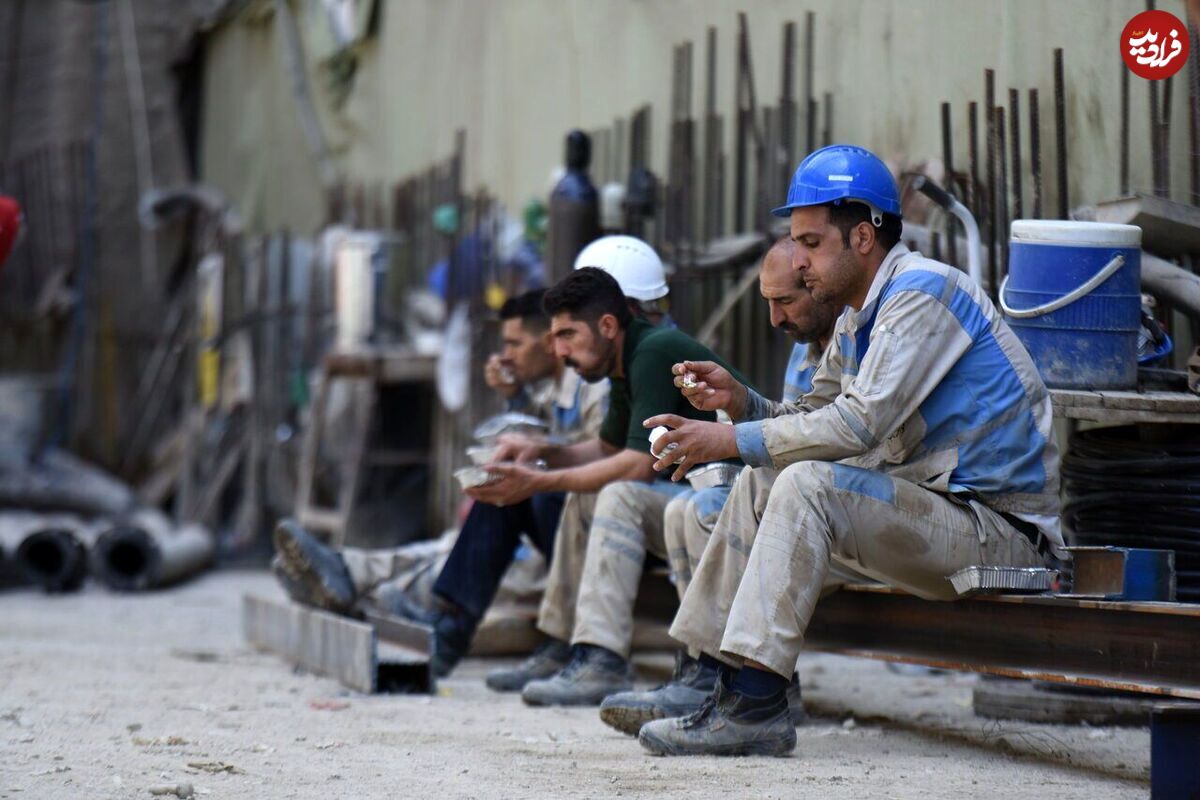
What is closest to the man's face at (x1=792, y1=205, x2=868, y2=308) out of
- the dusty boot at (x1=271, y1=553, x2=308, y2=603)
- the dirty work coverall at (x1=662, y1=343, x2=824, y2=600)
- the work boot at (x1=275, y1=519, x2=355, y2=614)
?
the dirty work coverall at (x1=662, y1=343, x2=824, y2=600)

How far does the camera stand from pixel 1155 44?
4.79m

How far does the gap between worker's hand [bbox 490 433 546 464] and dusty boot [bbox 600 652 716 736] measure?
113cm

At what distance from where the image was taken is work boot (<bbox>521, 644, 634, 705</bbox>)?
16.8ft

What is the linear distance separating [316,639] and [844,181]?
279 centimetres

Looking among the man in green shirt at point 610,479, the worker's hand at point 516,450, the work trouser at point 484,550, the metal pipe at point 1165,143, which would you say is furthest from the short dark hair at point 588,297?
the metal pipe at point 1165,143

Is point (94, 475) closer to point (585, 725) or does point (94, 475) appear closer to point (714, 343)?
point (714, 343)

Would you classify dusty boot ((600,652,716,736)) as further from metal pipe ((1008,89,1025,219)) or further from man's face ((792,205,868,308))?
metal pipe ((1008,89,1025,219))

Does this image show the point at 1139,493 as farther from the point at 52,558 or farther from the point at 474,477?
the point at 52,558

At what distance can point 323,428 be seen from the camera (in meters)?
9.71

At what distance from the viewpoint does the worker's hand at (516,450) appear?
17.7ft

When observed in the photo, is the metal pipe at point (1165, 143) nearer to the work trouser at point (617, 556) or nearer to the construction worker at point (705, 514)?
the construction worker at point (705, 514)

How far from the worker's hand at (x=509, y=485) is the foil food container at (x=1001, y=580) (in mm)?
1634

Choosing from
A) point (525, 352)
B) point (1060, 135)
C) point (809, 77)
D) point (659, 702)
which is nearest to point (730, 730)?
point (659, 702)

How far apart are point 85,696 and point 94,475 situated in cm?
776
